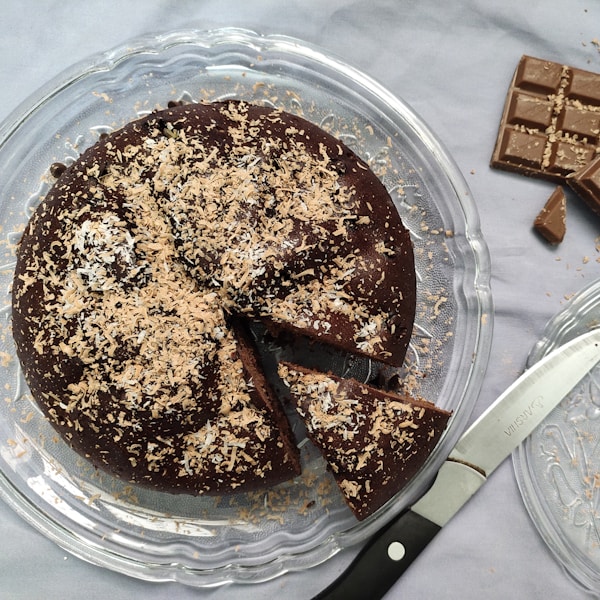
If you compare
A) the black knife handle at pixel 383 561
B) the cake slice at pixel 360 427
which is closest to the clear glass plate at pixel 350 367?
the black knife handle at pixel 383 561

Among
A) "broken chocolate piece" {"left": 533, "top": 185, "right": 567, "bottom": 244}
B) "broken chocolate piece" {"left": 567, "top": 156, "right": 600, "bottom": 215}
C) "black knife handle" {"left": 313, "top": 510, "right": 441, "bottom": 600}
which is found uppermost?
"broken chocolate piece" {"left": 567, "top": 156, "right": 600, "bottom": 215}

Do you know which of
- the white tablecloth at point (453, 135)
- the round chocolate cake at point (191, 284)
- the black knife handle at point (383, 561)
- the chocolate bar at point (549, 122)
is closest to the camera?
the round chocolate cake at point (191, 284)

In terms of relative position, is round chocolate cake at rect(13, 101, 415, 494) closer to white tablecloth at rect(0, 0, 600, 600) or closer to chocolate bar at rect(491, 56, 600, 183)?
white tablecloth at rect(0, 0, 600, 600)

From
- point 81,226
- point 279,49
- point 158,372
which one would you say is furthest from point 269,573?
point 279,49

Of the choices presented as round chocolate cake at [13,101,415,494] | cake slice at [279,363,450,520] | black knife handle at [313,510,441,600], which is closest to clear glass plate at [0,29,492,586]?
black knife handle at [313,510,441,600]

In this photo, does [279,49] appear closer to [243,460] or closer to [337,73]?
[337,73]

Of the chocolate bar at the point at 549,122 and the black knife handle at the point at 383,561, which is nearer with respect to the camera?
the black knife handle at the point at 383,561

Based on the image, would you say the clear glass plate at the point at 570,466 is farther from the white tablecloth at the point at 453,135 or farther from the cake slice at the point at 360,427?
the cake slice at the point at 360,427

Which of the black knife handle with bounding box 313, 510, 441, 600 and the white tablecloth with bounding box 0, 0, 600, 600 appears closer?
the black knife handle with bounding box 313, 510, 441, 600
